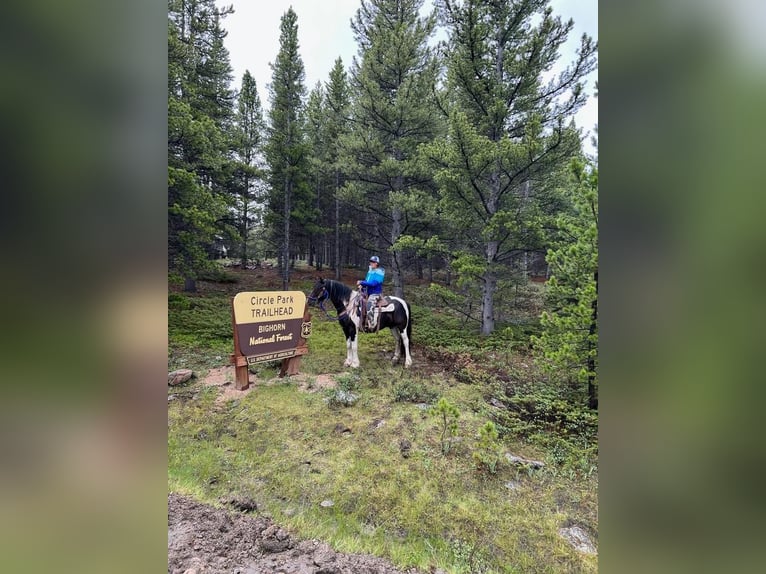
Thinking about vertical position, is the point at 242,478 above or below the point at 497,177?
below

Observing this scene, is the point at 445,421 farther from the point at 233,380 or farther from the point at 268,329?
the point at 233,380

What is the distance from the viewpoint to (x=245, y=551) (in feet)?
6.15

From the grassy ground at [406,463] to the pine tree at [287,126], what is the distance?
7.26 m

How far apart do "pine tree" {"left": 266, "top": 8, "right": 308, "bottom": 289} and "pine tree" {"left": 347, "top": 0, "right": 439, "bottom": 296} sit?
239 cm

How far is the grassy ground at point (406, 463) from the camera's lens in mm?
2016

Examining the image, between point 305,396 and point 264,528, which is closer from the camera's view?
point 264,528

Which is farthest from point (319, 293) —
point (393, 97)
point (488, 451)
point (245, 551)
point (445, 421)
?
point (393, 97)

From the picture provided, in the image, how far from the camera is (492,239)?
22.8 feet

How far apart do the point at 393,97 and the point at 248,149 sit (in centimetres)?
565

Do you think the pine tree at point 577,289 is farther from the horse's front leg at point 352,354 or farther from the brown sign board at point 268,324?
the brown sign board at point 268,324
